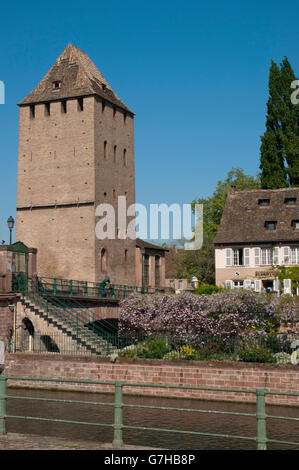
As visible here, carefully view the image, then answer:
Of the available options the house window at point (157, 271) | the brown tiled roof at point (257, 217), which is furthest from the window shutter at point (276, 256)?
the house window at point (157, 271)

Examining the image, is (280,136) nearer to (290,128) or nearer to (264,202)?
(290,128)

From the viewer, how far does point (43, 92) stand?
51.6 meters

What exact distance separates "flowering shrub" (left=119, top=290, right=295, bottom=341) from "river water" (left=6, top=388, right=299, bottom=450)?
19.9 ft

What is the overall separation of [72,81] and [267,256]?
21224 mm

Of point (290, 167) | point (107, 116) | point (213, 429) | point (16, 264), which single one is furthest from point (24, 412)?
point (290, 167)

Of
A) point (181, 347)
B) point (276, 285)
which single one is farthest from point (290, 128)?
point (181, 347)

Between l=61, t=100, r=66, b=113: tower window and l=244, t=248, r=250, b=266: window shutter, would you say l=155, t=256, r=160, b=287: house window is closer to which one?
l=244, t=248, r=250, b=266: window shutter

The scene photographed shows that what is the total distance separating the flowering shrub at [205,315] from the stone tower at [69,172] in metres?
15.3

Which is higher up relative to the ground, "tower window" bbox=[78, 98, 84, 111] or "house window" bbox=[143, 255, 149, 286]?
"tower window" bbox=[78, 98, 84, 111]

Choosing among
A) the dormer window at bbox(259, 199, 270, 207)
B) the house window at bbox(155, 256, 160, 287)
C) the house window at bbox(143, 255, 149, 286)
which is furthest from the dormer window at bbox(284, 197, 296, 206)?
the house window at bbox(155, 256, 160, 287)

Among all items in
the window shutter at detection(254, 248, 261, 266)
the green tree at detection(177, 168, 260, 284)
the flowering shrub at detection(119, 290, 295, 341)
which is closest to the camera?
the flowering shrub at detection(119, 290, 295, 341)

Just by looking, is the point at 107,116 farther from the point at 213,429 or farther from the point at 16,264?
the point at 213,429

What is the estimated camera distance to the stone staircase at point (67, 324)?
29.9 m

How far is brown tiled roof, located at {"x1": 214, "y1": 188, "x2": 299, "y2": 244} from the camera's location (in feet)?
159
